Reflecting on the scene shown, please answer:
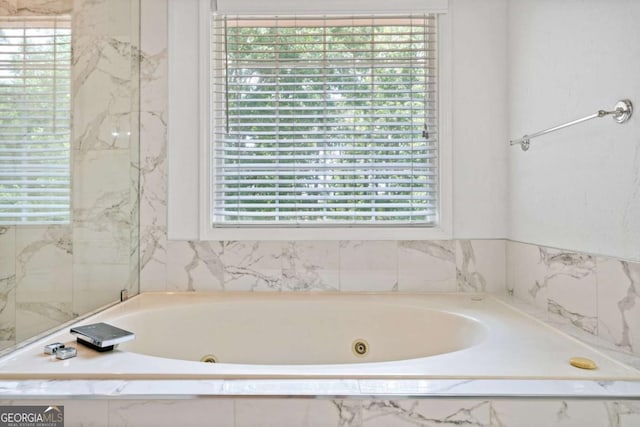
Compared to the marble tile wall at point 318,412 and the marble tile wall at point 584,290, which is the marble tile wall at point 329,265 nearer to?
the marble tile wall at point 584,290

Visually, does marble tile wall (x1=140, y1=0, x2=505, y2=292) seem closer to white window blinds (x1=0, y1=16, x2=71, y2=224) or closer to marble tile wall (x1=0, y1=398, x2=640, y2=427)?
white window blinds (x1=0, y1=16, x2=71, y2=224)

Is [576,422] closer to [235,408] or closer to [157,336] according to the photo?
[235,408]

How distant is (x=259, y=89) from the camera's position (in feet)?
6.45

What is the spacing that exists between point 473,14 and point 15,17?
2.06m

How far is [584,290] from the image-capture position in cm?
132

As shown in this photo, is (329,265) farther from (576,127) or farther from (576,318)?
(576,127)

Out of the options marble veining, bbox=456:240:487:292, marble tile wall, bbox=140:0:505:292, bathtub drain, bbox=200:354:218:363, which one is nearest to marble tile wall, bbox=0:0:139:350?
marble tile wall, bbox=140:0:505:292

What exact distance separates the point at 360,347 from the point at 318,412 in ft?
2.93

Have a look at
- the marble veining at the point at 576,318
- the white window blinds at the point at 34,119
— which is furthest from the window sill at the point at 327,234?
the white window blinds at the point at 34,119

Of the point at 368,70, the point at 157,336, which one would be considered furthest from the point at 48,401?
the point at 368,70

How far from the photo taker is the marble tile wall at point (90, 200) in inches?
60.0

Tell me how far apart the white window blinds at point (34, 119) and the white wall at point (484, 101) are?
72.3 inches

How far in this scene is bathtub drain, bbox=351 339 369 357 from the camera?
5.60 feet

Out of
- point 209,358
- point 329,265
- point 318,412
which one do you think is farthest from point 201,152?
point 318,412
